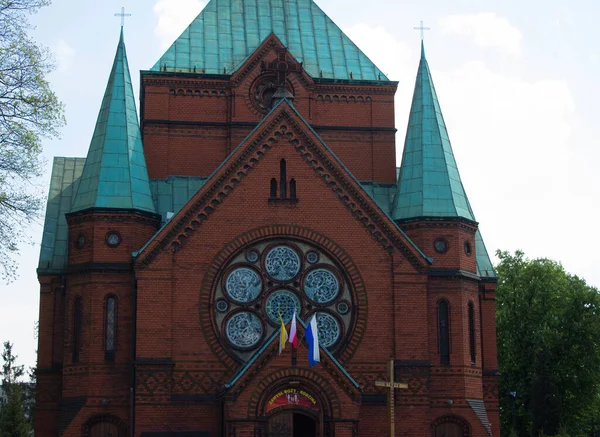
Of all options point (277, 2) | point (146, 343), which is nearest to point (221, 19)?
point (277, 2)

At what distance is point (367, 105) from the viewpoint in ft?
147

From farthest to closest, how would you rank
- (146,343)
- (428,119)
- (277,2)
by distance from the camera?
(277,2) → (428,119) → (146,343)

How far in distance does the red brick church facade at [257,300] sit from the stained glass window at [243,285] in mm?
48

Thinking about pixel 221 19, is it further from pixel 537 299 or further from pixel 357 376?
pixel 537 299

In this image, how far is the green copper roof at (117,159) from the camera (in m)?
38.3

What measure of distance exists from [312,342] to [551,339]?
2548cm

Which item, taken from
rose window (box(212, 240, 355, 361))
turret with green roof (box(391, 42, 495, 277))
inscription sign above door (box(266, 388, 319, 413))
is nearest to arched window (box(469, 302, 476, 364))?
turret with green roof (box(391, 42, 495, 277))

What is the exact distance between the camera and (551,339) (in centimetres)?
5631

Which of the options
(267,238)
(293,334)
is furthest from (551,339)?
(293,334)

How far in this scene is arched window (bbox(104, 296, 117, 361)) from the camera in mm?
37031

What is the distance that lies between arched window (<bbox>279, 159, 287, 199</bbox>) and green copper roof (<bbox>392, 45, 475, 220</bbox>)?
14.7ft

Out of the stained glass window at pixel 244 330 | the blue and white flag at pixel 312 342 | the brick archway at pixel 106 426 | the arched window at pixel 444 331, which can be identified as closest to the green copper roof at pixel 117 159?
the stained glass window at pixel 244 330

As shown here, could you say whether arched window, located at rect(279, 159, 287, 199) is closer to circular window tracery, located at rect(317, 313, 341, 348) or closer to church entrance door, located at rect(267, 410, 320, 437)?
circular window tracery, located at rect(317, 313, 341, 348)

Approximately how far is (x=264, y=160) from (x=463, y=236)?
7772 millimetres
